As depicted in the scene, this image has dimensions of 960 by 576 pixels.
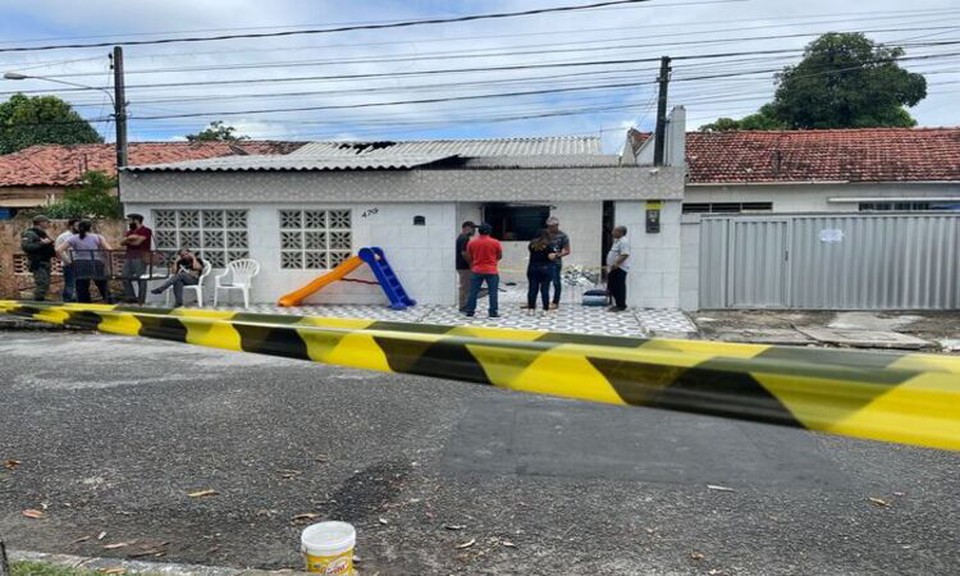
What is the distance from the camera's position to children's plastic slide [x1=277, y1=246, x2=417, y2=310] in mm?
12773

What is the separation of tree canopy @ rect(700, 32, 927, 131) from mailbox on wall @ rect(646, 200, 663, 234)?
23.1 m

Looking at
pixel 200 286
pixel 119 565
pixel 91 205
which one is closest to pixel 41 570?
pixel 119 565

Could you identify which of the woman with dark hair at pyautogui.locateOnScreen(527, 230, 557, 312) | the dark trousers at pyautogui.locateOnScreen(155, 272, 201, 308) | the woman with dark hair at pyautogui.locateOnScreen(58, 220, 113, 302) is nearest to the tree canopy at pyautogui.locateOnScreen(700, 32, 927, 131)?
the woman with dark hair at pyautogui.locateOnScreen(527, 230, 557, 312)

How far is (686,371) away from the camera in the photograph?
2.08m

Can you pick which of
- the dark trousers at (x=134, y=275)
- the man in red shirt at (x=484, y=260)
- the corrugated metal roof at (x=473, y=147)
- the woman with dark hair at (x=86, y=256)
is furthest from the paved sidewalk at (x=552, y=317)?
the corrugated metal roof at (x=473, y=147)

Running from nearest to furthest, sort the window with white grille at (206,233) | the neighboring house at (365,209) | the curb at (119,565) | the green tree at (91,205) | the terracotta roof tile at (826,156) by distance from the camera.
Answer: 1. the curb at (119,565)
2. the neighboring house at (365,209)
3. the window with white grille at (206,233)
4. the green tree at (91,205)
5. the terracotta roof tile at (826,156)

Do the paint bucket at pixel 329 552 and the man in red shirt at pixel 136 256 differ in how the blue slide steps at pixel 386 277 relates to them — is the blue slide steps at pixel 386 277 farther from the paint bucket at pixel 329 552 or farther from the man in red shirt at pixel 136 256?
the paint bucket at pixel 329 552

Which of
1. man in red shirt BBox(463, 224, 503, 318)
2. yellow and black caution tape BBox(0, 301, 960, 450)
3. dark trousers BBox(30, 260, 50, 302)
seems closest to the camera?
yellow and black caution tape BBox(0, 301, 960, 450)

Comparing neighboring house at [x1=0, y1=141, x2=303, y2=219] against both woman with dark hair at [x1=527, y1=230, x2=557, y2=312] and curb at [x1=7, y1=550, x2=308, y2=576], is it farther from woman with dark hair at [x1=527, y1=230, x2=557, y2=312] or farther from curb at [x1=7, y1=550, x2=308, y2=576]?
curb at [x1=7, y1=550, x2=308, y2=576]

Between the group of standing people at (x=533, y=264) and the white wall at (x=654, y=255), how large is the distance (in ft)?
0.97

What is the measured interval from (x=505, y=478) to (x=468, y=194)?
29.1 feet

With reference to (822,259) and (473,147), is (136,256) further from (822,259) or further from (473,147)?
(822,259)

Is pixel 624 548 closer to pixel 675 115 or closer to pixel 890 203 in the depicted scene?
pixel 675 115

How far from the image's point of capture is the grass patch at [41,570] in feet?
9.43
